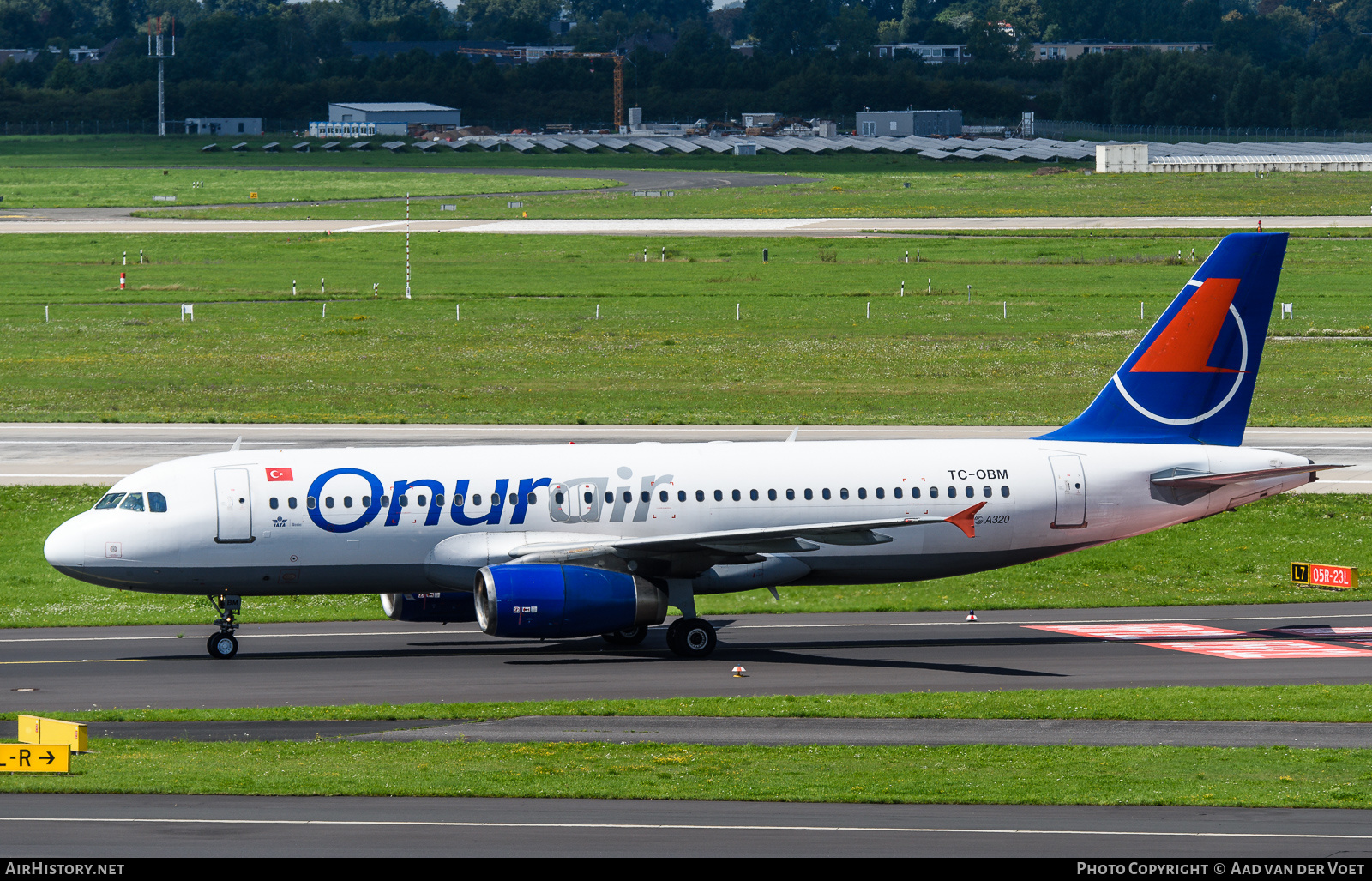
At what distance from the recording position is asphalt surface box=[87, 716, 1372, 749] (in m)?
27.2

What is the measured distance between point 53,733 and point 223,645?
9.86 metres

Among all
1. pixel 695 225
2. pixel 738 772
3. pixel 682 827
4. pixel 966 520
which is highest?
pixel 695 225

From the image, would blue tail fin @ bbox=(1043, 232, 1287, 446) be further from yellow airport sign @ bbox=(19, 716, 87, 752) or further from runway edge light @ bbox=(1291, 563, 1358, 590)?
yellow airport sign @ bbox=(19, 716, 87, 752)

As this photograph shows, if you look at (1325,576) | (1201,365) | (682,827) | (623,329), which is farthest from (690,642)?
(623,329)

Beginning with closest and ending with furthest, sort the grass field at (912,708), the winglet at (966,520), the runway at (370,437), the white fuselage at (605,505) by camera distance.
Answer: the grass field at (912,708) → the winglet at (966,520) → the white fuselage at (605,505) → the runway at (370,437)

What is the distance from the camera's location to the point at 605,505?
1401 inches

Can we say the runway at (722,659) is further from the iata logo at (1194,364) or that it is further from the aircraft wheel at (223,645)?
the iata logo at (1194,364)

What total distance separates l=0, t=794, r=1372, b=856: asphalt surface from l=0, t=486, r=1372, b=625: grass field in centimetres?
1486

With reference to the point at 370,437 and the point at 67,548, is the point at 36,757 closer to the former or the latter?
the point at 67,548

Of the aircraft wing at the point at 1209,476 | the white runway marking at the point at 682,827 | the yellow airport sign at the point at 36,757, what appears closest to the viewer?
the white runway marking at the point at 682,827

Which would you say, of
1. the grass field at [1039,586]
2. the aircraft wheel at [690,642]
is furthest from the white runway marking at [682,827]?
the grass field at [1039,586]

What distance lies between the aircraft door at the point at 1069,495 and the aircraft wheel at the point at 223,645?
18.5m

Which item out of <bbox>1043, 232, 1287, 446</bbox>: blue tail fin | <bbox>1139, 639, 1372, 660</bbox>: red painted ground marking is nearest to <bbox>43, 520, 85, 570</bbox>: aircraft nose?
<bbox>1043, 232, 1287, 446</bbox>: blue tail fin

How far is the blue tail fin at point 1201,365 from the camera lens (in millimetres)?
38625
